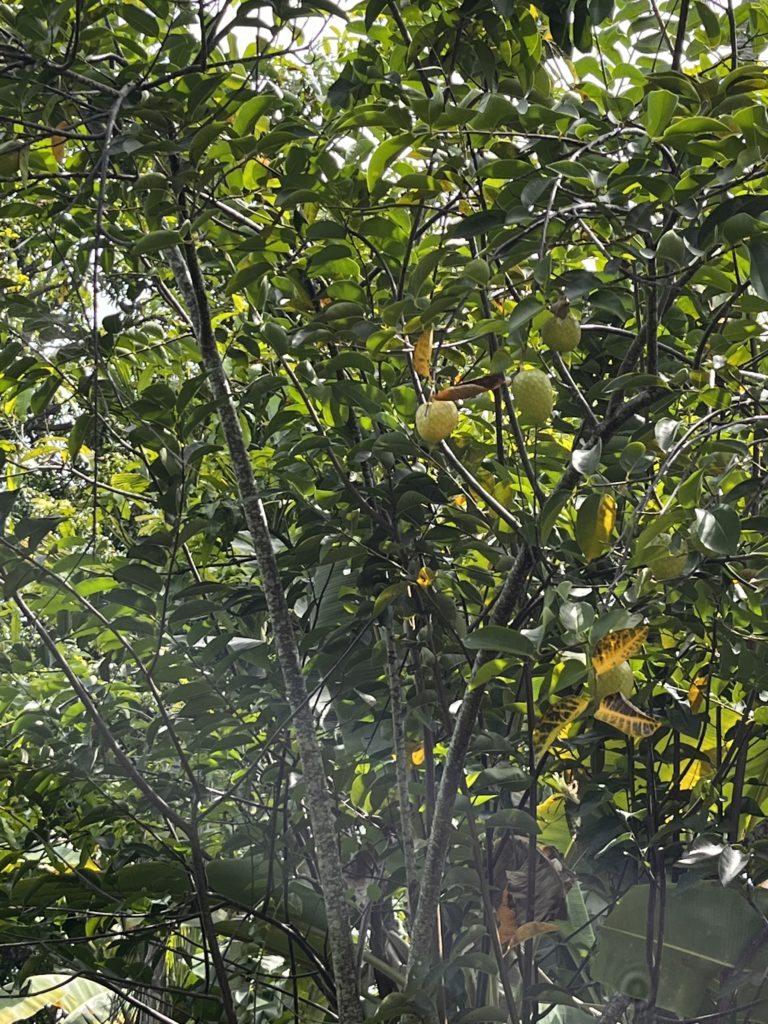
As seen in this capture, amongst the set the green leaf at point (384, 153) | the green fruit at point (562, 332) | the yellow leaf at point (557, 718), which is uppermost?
the green leaf at point (384, 153)

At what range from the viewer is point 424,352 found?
3.10 ft

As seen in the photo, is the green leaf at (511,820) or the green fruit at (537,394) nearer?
the green fruit at (537,394)

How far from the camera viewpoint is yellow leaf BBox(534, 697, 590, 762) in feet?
2.67

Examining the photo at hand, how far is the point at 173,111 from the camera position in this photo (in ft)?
3.23

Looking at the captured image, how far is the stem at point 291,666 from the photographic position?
107cm

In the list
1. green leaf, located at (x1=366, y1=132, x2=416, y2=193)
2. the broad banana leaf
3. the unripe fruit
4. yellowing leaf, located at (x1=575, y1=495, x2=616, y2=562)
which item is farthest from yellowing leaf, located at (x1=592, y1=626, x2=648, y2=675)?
the broad banana leaf

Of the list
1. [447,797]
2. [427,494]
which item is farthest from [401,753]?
[427,494]

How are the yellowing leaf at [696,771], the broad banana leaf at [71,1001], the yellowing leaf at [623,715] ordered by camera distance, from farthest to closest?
1. the broad banana leaf at [71,1001]
2. the yellowing leaf at [696,771]
3. the yellowing leaf at [623,715]

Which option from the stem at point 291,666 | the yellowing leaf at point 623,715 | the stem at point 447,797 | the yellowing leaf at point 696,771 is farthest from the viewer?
the yellowing leaf at point 696,771

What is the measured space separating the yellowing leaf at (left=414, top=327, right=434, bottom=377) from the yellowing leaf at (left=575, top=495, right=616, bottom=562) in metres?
0.20

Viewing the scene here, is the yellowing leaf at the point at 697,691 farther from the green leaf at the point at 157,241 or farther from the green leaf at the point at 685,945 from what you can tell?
the green leaf at the point at 157,241

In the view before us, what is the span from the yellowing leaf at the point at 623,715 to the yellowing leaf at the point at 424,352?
35 centimetres

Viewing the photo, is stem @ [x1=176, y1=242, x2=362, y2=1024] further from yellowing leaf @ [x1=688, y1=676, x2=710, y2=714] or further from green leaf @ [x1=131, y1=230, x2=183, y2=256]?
yellowing leaf @ [x1=688, y1=676, x2=710, y2=714]

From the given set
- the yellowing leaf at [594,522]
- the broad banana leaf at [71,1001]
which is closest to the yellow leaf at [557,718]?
the yellowing leaf at [594,522]
